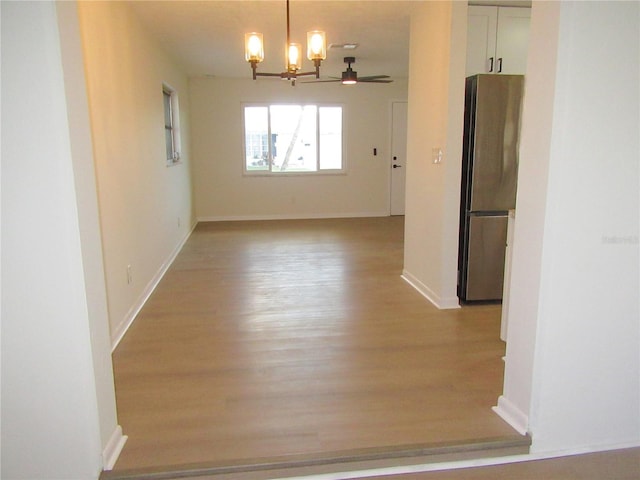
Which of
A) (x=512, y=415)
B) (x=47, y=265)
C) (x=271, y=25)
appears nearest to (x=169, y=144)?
(x=271, y=25)

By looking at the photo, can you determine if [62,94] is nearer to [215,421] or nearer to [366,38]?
[215,421]

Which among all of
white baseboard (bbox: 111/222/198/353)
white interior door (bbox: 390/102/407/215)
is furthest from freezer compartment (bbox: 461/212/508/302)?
white interior door (bbox: 390/102/407/215)

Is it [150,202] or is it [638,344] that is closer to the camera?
[638,344]

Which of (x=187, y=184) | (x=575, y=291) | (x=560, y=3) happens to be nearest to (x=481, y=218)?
(x=575, y=291)

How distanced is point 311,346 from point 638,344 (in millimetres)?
1694

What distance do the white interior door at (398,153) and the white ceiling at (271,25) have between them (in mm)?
1786

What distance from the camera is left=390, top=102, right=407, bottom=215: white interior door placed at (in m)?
8.12

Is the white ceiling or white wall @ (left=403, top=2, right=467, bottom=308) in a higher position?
the white ceiling

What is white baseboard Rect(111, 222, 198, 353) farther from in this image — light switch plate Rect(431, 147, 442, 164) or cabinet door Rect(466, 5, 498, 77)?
cabinet door Rect(466, 5, 498, 77)

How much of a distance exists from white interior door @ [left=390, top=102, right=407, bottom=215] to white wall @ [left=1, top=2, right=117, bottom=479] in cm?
691

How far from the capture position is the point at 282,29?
15.1ft

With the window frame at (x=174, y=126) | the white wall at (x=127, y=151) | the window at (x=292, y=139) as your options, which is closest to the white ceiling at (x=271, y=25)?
the white wall at (x=127, y=151)

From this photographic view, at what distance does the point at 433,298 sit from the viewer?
378 cm

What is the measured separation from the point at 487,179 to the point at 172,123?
4.28 metres
